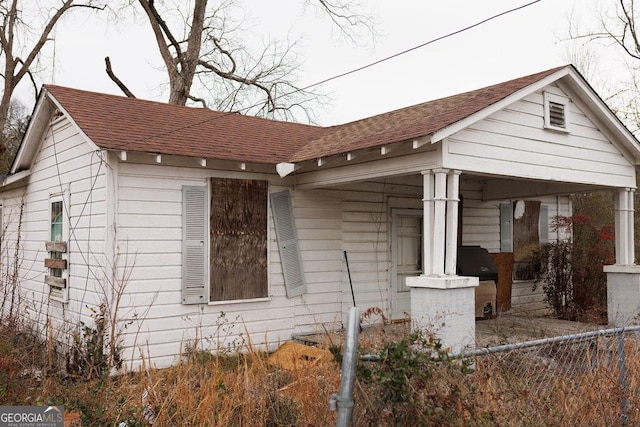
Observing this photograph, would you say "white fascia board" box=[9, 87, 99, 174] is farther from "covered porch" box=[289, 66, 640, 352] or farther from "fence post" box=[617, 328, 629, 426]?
"fence post" box=[617, 328, 629, 426]

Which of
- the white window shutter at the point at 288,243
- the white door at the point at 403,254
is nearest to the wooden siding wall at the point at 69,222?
the white window shutter at the point at 288,243

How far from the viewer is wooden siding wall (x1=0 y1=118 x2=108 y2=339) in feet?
27.3

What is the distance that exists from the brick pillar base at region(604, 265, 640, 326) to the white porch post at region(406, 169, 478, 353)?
4.25 meters

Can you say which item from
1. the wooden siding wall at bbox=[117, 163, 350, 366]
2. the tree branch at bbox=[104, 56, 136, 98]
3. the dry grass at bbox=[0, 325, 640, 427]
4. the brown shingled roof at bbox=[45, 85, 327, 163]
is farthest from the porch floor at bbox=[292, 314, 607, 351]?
the tree branch at bbox=[104, 56, 136, 98]

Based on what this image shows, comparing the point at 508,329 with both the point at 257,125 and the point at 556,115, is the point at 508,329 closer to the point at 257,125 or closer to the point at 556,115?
the point at 556,115

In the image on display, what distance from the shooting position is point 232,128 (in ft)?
35.0

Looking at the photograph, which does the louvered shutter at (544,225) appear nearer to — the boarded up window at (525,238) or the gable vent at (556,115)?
the boarded up window at (525,238)

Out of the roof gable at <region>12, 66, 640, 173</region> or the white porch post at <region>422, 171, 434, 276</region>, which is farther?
the roof gable at <region>12, 66, 640, 173</region>

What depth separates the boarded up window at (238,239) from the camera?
8805 mm

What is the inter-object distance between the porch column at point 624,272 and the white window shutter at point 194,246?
23.0ft

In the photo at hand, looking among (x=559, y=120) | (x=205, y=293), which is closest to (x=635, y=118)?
(x=559, y=120)

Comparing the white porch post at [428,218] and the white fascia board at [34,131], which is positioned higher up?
the white fascia board at [34,131]

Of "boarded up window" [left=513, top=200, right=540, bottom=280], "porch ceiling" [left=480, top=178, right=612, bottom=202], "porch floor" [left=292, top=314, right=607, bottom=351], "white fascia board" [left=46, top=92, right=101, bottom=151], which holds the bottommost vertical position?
"porch floor" [left=292, top=314, right=607, bottom=351]

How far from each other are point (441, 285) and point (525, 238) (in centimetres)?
697
